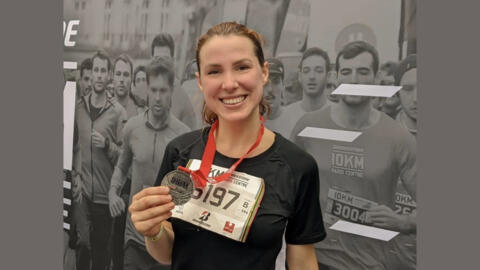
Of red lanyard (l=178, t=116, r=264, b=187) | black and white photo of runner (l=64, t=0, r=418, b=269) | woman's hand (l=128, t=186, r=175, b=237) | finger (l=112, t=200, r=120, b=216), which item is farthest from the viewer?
finger (l=112, t=200, r=120, b=216)

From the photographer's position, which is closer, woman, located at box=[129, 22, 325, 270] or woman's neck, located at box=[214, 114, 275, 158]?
woman, located at box=[129, 22, 325, 270]

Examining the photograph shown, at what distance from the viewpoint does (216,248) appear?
202cm

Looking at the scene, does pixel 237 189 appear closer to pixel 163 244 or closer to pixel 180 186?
pixel 180 186

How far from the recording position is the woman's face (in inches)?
77.4

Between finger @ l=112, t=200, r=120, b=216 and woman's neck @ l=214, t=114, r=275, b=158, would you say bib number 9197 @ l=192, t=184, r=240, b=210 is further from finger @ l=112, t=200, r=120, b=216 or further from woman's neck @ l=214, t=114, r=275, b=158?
finger @ l=112, t=200, r=120, b=216

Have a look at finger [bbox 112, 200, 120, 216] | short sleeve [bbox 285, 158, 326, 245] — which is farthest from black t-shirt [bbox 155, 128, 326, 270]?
finger [bbox 112, 200, 120, 216]

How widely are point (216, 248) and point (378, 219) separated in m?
0.88

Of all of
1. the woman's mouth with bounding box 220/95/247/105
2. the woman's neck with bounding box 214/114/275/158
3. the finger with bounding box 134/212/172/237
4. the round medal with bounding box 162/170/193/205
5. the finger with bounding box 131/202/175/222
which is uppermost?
the woman's mouth with bounding box 220/95/247/105

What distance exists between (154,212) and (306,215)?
0.56 m

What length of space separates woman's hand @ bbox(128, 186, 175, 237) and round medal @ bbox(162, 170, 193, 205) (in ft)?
0.15

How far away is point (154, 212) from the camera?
195 centimetres

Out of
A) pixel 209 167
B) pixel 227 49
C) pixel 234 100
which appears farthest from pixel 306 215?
pixel 227 49

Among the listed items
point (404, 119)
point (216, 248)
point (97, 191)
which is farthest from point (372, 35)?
point (97, 191)

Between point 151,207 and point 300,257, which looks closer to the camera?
point 151,207
